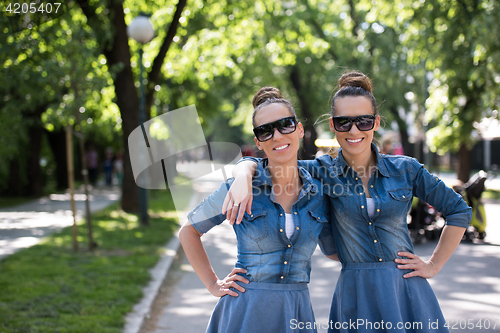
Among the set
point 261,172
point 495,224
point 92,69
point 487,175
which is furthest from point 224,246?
point 261,172

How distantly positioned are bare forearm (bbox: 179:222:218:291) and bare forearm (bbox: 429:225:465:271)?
1188 millimetres

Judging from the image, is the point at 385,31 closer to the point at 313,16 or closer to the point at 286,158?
the point at 313,16

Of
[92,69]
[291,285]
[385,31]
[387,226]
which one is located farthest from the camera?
[385,31]

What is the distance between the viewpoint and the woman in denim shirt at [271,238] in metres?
2.18

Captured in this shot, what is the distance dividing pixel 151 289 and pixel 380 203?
4.37 m

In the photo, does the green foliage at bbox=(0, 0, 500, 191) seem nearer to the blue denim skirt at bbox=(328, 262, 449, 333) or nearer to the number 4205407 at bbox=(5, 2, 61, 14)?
the number 4205407 at bbox=(5, 2, 61, 14)

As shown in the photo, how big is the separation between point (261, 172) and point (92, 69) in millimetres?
6735

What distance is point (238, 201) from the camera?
215 centimetres

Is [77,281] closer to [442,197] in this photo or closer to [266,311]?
[266,311]

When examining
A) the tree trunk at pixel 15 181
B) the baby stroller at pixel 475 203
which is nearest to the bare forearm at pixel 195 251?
the baby stroller at pixel 475 203

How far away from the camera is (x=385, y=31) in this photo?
17.8 m

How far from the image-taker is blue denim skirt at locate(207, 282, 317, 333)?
2160 mm

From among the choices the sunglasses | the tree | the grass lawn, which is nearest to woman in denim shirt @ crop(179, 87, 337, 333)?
the sunglasses

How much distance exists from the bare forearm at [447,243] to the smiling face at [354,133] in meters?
0.60
